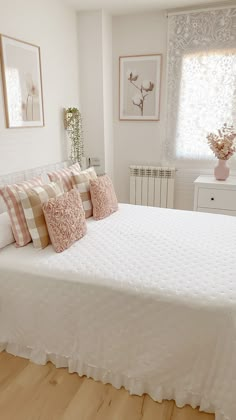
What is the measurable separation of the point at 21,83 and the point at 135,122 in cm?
153

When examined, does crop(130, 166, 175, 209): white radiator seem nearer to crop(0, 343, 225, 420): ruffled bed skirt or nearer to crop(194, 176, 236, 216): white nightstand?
crop(194, 176, 236, 216): white nightstand

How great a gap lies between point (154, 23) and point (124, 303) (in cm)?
309

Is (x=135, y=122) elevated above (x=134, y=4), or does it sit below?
below

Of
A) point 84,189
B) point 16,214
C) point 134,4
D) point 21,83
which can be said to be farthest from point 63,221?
point 134,4

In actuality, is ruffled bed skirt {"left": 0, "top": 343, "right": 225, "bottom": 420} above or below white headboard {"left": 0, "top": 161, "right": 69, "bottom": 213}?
below

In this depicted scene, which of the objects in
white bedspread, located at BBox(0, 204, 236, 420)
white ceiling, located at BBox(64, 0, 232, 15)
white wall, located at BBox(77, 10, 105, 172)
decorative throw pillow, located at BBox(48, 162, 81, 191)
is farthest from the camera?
white wall, located at BBox(77, 10, 105, 172)

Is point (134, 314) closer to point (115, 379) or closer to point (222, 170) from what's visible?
point (115, 379)

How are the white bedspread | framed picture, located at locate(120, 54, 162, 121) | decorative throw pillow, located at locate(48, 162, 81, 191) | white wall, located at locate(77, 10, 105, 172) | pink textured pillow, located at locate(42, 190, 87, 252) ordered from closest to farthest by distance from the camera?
the white bedspread
pink textured pillow, located at locate(42, 190, 87, 252)
decorative throw pillow, located at locate(48, 162, 81, 191)
white wall, located at locate(77, 10, 105, 172)
framed picture, located at locate(120, 54, 162, 121)

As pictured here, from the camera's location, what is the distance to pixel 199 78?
3377mm

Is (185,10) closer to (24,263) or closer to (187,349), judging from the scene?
(24,263)

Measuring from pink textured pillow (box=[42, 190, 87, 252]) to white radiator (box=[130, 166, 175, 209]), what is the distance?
1.69 metres

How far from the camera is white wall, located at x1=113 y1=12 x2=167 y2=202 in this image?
11.4 feet

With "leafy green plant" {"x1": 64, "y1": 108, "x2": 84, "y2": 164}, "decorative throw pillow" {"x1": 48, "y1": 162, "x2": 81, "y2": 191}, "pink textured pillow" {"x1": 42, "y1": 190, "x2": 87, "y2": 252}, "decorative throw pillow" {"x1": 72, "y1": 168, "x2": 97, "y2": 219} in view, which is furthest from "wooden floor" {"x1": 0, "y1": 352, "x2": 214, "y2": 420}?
"leafy green plant" {"x1": 64, "y1": 108, "x2": 84, "y2": 164}

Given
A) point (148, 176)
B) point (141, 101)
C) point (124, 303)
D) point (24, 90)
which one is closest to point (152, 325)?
point (124, 303)
